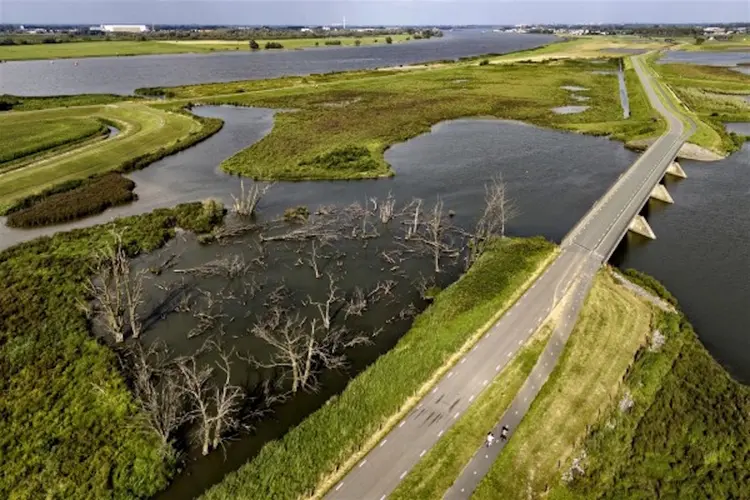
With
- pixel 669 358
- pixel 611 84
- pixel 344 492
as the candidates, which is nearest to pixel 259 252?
pixel 344 492

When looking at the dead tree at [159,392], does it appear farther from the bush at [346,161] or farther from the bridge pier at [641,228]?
the bridge pier at [641,228]

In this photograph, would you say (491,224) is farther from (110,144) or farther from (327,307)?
(110,144)

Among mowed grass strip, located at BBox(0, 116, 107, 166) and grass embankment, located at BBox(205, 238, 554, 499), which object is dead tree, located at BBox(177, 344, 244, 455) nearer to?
grass embankment, located at BBox(205, 238, 554, 499)

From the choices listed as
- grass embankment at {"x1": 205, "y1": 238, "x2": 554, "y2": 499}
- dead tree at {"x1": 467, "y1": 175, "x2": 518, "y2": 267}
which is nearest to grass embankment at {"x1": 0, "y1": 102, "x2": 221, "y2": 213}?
grass embankment at {"x1": 205, "y1": 238, "x2": 554, "y2": 499}

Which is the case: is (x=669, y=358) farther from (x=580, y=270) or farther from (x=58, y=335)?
(x=58, y=335)

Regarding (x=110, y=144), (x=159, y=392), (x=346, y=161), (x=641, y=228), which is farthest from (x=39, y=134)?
(x=641, y=228)

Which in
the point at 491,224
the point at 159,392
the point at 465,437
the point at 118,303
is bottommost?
the point at 159,392

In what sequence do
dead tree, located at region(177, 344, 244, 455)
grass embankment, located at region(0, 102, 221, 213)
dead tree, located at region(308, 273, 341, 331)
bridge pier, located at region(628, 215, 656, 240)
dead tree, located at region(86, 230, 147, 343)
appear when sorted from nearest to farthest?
dead tree, located at region(177, 344, 244, 455)
dead tree, located at region(86, 230, 147, 343)
dead tree, located at region(308, 273, 341, 331)
bridge pier, located at region(628, 215, 656, 240)
grass embankment, located at region(0, 102, 221, 213)

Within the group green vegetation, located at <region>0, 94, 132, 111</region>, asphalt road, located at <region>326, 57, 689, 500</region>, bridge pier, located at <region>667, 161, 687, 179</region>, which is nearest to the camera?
asphalt road, located at <region>326, 57, 689, 500</region>
